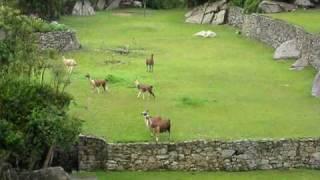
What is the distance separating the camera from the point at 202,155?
19609mm

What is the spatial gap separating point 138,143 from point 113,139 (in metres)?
1.17

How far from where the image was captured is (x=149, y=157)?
63.9 ft

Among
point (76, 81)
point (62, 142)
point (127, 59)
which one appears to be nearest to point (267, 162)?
point (62, 142)

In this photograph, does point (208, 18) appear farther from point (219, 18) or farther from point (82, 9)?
point (82, 9)

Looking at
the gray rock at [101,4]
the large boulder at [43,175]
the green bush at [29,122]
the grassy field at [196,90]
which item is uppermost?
the green bush at [29,122]

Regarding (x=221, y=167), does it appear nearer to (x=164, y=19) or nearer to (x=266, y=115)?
(x=266, y=115)

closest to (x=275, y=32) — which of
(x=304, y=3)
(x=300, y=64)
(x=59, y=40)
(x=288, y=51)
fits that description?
(x=288, y=51)

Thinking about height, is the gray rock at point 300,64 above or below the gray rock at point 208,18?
above

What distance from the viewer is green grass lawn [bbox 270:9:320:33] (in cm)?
3899

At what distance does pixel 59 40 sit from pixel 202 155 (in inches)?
801

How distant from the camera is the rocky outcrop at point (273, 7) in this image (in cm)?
4934

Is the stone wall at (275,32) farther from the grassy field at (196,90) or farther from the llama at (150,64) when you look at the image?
the llama at (150,64)

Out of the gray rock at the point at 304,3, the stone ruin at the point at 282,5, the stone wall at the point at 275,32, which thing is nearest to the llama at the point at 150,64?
the stone wall at the point at 275,32

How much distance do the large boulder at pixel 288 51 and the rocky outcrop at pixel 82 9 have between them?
2681 centimetres
